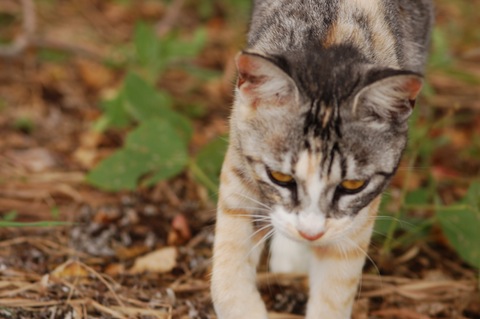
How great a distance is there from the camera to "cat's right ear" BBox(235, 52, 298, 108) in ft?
8.36

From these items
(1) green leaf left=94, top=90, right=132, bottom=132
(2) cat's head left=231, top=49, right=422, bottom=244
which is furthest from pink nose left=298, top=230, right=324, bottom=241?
(1) green leaf left=94, top=90, right=132, bottom=132

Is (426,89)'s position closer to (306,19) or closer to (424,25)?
A: (424,25)

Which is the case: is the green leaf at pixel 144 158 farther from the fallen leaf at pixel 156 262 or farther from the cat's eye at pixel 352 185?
the cat's eye at pixel 352 185

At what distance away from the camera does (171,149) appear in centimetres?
396

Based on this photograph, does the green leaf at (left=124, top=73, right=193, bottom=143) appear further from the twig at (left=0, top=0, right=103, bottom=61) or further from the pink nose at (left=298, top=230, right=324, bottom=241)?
the pink nose at (left=298, top=230, right=324, bottom=241)

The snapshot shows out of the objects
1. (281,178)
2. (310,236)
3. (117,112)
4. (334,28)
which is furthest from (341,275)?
(117,112)

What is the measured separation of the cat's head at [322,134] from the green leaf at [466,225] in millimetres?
986

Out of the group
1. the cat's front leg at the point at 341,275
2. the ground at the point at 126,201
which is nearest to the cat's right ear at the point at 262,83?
the cat's front leg at the point at 341,275

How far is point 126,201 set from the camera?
4242 millimetres

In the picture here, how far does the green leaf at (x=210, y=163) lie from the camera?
4047 millimetres

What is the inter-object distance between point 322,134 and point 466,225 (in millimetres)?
Result: 1294

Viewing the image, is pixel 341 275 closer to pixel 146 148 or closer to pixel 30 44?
pixel 146 148

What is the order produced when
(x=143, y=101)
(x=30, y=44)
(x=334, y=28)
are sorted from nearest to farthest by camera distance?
(x=334, y=28) < (x=143, y=101) < (x=30, y=44)

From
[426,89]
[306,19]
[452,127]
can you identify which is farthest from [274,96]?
[452,127]
